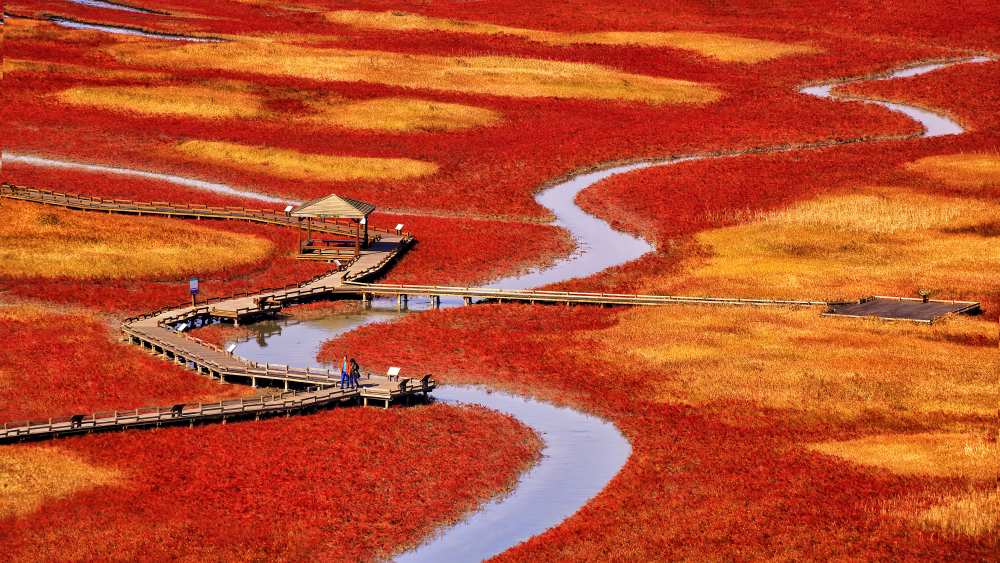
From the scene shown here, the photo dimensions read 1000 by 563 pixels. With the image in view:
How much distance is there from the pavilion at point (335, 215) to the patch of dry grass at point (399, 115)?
2964 centimetres

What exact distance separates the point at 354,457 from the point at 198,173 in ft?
186

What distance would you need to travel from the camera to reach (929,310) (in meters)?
71.6

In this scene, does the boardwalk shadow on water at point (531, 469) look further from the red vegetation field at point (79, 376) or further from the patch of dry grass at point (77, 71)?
the patch of dry grass at point (77, 71)

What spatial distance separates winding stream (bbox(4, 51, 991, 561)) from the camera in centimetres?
4716

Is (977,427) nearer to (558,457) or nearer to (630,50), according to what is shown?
(558,457)

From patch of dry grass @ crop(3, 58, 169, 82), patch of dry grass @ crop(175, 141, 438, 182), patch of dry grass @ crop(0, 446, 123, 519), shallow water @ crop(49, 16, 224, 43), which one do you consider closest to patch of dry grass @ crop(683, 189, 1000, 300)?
patch of dry grass @ crop(175, 141, 438, 182)

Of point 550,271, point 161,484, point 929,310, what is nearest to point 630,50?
point 550,271

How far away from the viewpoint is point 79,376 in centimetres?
6078

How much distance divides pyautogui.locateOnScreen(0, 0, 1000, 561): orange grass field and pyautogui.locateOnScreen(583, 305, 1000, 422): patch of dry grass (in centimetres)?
20

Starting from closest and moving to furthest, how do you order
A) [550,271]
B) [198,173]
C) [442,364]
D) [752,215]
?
[442,364]
[550,271]
[752,215]
[198,173]

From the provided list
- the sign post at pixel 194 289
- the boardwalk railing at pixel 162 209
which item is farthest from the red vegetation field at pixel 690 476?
the boardwalk railing at pixel 162 209

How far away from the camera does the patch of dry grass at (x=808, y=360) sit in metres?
58.6

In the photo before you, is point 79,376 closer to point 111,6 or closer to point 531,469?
point 531,469

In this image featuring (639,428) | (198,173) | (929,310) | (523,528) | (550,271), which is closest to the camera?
(523,528)
